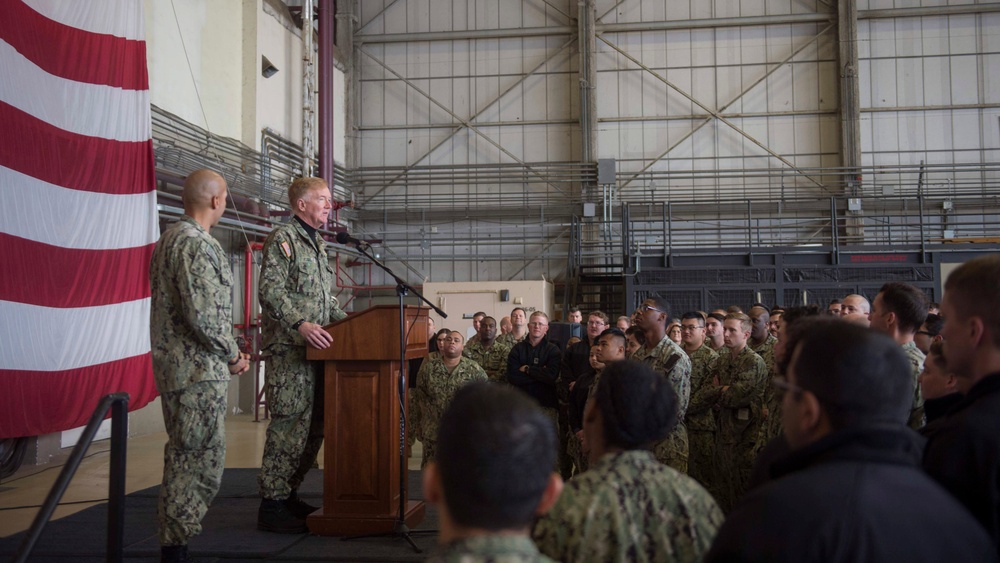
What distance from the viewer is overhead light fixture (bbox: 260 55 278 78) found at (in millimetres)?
11576

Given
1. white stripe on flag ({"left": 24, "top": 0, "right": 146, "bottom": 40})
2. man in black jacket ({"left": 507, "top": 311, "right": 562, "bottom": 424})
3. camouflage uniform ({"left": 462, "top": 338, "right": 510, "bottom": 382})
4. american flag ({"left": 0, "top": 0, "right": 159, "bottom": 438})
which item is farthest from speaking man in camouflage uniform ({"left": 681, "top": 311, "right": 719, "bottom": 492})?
white stripe on flag ({"left": 24, "top": 0, "right": 146, "bottom": 40})

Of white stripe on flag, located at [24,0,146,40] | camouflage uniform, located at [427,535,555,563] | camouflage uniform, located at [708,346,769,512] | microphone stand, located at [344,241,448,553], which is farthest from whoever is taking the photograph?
white stripe on flag, located at [24,0,146,40]

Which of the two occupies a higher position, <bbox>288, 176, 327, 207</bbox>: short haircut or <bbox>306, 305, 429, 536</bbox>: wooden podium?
<bbox>288, 176, 327, 207</bbox>: short haircut

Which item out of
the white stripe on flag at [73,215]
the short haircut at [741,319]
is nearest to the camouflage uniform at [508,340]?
the short haircut at [741,319]

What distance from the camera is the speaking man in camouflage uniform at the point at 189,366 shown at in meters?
2.97

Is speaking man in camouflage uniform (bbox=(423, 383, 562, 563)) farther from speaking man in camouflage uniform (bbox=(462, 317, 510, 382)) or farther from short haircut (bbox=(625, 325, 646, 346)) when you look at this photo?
speaking man in camouflage uniform (bbox=(462, 317, 510, 382))

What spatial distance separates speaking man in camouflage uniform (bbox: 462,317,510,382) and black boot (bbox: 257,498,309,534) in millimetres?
3193

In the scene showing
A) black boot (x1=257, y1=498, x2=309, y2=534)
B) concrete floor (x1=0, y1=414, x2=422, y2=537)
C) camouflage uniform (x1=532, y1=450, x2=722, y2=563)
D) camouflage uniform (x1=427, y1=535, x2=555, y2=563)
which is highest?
camouflage uniform (x1=427, y1=535, x2=555, y2=563)

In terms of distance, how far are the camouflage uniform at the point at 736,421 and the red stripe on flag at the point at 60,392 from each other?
3.66m

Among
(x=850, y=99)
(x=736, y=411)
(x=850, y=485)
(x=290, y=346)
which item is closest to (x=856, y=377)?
(x=850, y=485)

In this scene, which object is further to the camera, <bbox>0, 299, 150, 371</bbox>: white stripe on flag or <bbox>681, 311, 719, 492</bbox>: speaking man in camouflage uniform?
<bbox>0, 299, 150, 371</bbox>: white stripe on flag

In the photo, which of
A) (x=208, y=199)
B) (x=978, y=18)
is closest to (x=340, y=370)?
(x=208, y=199)

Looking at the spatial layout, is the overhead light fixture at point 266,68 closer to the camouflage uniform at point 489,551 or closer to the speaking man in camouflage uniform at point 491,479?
the speaking man in camouflage uniform at point 491,479

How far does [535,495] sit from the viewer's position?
1186 mm
